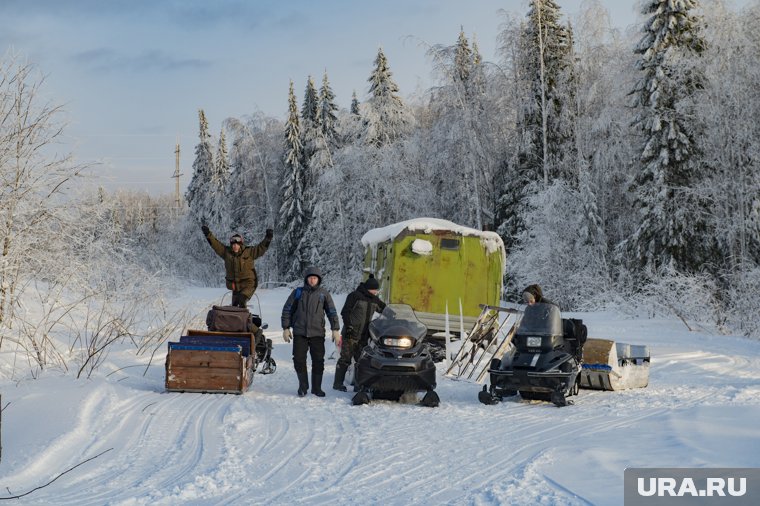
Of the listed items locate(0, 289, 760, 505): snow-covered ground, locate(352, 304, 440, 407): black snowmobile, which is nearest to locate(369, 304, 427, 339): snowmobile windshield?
locate(352, 304, 440, 407): black snowmobile

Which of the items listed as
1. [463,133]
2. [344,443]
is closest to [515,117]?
[463,133]

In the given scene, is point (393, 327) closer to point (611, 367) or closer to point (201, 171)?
point (611, 367)

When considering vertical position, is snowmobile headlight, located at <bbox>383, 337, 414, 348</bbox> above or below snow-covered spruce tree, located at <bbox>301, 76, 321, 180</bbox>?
below

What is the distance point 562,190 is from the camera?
97.2 feet

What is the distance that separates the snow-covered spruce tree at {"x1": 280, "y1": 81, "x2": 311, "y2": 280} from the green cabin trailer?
34.9 m

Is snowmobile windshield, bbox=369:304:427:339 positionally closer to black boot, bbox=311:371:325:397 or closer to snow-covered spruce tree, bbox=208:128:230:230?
black boot, bbox=311:371:325:397

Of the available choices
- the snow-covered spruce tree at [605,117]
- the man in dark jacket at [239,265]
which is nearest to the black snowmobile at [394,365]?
the man in dark jacket at [239,265]

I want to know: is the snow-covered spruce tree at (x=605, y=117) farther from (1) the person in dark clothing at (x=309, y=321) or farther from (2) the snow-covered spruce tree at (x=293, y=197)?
(2) the snow-covered spruce tree at (x=293, y=197)

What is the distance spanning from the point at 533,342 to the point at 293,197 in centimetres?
4202

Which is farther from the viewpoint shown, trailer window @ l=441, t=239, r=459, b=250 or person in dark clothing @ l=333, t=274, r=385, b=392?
trailer window @ l=441, t=239, r=459, b=250

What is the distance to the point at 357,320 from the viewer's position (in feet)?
→ 36.4

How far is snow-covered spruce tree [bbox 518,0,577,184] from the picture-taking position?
105 ft

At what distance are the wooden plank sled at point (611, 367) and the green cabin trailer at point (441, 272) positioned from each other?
14.7ft

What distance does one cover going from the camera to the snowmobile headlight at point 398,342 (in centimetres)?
987
